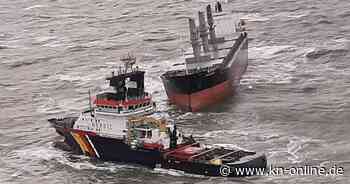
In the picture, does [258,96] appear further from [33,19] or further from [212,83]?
[33,19]

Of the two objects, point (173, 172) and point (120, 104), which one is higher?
point (120, 104)

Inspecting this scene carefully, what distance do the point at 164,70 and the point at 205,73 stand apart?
12.0 metres

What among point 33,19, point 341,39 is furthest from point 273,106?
point 33,19

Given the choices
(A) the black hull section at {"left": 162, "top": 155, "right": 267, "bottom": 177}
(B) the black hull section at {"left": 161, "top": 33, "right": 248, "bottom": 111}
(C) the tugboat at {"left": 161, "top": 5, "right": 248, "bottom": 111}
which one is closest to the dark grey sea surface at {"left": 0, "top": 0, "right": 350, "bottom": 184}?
(A) the black hull section at {"left": 162, "top": 155, "right": 267, "bottom": 177}

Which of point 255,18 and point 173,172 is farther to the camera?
point 255,18

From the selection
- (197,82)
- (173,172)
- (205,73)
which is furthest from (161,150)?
(205,73)

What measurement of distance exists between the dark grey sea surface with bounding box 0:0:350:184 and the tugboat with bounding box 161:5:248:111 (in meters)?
1.08

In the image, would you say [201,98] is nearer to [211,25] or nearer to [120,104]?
[120,104]

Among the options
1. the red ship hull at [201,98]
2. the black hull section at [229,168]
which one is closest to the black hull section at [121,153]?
the black hull section at [229,168]

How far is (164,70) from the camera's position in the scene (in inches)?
3059

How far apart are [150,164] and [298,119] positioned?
13508mm

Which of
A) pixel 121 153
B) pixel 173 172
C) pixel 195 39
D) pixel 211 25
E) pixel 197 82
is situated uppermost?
pixel 211 25

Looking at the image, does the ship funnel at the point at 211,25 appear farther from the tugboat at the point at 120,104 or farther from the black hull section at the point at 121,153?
the black hull section at the point at 121,153

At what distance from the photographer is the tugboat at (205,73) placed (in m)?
64.7
